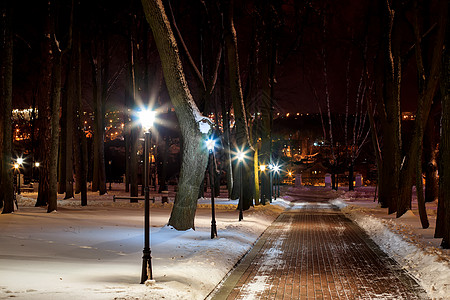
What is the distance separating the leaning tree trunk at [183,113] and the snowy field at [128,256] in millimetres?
1459

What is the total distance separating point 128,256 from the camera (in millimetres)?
12516

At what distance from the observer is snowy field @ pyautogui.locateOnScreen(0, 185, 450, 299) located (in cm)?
859

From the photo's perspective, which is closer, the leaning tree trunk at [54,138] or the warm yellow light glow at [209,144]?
the warm yellow light glow at [209,144]

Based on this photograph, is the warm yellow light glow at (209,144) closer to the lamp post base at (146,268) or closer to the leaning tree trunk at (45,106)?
the lamp post base at (146,268)

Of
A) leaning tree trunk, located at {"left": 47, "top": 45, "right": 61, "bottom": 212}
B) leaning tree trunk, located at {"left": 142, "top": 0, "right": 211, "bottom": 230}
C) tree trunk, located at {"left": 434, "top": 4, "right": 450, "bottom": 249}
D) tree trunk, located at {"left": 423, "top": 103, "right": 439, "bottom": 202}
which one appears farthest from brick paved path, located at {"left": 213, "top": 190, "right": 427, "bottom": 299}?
tree trunk, located at {"left": 423, "top": 103, "right": 439, "bottom": 202}

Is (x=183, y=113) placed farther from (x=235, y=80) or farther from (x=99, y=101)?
(x=99, y=101)

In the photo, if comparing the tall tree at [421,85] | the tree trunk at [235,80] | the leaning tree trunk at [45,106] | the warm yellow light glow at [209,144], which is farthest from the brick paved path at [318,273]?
the leaning tree trunk at [45,106]

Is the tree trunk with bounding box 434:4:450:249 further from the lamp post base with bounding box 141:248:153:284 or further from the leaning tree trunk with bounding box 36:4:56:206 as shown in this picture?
the leaning tree trunk with bounding box 36:4:56:206

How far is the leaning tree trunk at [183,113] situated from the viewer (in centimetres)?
1574

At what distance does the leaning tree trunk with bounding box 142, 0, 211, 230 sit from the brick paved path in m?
2.91

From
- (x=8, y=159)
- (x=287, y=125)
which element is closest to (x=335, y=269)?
(x=8, y=159)

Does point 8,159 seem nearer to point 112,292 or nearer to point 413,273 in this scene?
point 112,292

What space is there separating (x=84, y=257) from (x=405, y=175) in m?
14.1

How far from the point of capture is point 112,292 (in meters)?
8.28
